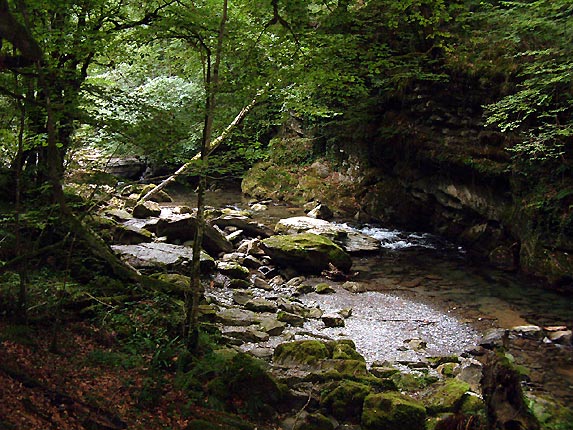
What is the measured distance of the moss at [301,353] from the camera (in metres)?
6.55

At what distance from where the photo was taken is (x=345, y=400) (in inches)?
211

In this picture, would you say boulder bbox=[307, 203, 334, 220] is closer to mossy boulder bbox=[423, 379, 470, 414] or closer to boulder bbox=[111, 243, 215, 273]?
boulder bbox=[111, 243, 215, 273]

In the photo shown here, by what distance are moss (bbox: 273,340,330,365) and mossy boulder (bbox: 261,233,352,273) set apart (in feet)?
15.9

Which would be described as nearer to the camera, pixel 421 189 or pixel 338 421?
pixel 338 421

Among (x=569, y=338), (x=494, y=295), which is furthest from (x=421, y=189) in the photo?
(x=569, y=338)

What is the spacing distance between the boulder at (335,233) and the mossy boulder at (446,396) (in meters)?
7.65

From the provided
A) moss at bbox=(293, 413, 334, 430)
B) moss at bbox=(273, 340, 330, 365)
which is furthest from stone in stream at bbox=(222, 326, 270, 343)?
moss at bbox=(293, 413, 334, 430)

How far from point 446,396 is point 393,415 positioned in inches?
41.4

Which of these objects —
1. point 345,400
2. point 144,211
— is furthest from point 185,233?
point 345,400

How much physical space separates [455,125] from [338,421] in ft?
38.5

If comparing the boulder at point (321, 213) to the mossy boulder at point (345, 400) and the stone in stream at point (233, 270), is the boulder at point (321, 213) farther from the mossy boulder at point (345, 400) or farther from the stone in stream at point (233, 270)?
the mossy boulder at point (345, 400)

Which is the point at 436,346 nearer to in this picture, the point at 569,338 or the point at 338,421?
the point at 569,338

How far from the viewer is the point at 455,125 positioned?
1448cm

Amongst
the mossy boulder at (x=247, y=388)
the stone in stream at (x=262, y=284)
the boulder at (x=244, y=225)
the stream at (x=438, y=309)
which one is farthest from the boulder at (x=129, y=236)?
the mossy boulder at (x=247, y=388)
